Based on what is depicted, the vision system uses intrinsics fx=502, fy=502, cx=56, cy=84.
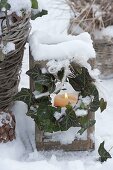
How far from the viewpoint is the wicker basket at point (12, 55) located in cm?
167

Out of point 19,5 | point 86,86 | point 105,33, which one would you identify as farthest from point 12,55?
point 105,33

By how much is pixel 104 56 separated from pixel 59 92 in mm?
765

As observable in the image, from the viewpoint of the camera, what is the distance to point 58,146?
1827mm

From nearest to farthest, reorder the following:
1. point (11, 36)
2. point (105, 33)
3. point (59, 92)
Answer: point (11, 36) < point (59, 92) < point (105, 33)

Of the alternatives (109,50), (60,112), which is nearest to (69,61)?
(60,112)

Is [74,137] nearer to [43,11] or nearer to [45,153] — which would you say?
[45,153]

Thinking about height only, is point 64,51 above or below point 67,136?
above

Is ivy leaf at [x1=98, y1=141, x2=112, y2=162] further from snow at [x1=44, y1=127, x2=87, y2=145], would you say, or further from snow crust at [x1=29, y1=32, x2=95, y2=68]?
snow crust at [x1=29, y1=32, x2=95, y2=68]

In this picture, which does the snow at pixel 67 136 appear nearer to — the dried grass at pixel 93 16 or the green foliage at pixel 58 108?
the green foliage at pixel 58 108

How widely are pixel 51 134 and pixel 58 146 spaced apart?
0.05 meters

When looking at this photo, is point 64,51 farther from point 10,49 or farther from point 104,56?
point 104,56

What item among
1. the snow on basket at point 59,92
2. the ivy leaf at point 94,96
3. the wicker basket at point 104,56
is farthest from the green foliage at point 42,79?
the wicker basket at point 104,56

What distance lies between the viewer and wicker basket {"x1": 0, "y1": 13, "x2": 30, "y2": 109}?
1674 millimetres

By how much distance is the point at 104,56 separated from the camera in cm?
251
